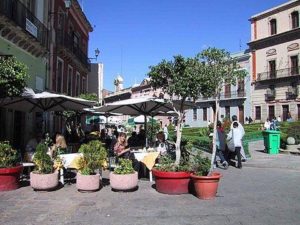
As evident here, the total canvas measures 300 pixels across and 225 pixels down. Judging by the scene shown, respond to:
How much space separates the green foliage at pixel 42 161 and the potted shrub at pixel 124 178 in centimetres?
135

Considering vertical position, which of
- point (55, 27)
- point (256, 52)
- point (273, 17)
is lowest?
point (55, 27)

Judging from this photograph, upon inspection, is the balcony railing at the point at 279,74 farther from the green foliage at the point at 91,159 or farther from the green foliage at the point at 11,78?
the green foliage at the point at 91,159

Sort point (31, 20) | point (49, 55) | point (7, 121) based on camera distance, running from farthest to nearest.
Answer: point (49, 55)
point (31, 20)
point (7, 121)

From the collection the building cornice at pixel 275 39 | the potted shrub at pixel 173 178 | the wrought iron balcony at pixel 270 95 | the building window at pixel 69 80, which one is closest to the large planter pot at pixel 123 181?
the potted shrub at pixel 173 178

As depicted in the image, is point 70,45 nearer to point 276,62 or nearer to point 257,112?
point 276,62

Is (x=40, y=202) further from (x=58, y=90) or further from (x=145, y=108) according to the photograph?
(x=58, y=90)

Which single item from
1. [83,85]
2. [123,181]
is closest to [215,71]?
[123,181]

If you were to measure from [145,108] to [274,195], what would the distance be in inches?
246

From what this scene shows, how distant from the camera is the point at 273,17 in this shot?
1880 inches

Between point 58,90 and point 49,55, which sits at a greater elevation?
point 49,55

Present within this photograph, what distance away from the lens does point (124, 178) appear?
28.7ft

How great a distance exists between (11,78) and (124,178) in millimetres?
3741

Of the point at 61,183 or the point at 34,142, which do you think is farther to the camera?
the point at 34,142


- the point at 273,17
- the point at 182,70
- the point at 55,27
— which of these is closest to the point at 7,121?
the point at 55,27
